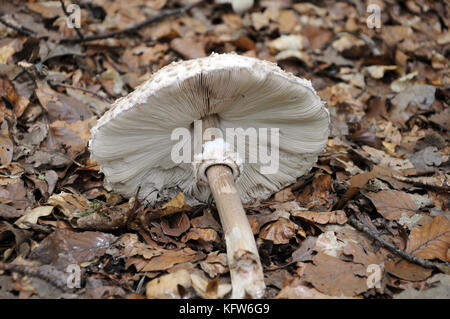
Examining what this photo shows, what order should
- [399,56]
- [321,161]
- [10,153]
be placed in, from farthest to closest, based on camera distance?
[399,56]
[321,161]
[10,153]

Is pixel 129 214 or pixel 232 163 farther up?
pixel 232 163

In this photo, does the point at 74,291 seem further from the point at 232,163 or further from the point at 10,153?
the point at 10,153

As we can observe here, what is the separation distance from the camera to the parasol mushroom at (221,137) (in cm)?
217

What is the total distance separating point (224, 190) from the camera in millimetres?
2559

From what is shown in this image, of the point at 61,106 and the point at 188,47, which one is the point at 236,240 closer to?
the point at 61,106

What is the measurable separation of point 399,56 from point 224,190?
3823 mm

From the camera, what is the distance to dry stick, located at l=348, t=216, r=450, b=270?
7.76ft

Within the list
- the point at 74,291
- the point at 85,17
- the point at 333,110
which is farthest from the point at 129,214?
the point at 85,17

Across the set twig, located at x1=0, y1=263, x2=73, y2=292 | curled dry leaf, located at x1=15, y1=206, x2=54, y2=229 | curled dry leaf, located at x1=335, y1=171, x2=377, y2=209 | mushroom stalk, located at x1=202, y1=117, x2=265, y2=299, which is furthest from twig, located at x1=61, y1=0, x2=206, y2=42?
curled dry leaf, located at x1=335, y1=171, x2=377, y2=209

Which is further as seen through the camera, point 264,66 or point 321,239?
point 321,239

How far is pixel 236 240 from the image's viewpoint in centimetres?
230

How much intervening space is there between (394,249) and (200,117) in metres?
1.58

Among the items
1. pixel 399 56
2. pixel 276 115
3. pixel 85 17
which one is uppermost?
pixel 85 17

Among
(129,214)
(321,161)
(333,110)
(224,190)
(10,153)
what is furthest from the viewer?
(333,110)
